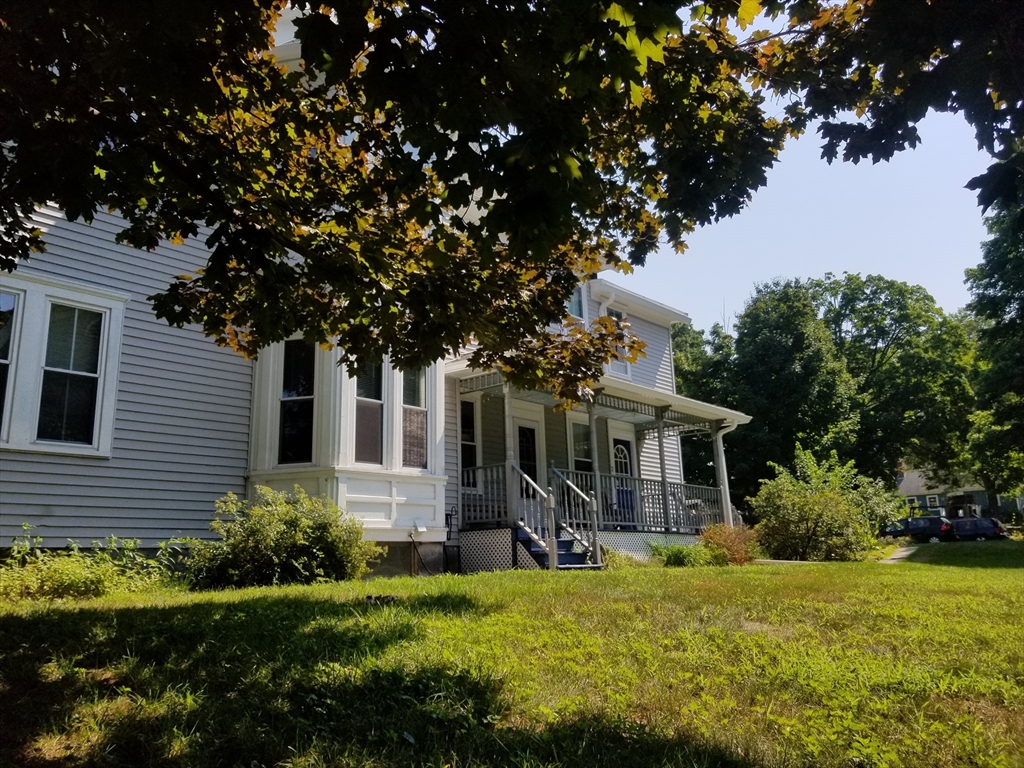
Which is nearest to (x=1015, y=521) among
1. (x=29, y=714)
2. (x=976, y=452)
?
(x=976, y=452)

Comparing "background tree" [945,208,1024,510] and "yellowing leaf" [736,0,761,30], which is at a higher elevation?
"background tree" [945,208,1024,510]

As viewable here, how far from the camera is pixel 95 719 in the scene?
11.3ft

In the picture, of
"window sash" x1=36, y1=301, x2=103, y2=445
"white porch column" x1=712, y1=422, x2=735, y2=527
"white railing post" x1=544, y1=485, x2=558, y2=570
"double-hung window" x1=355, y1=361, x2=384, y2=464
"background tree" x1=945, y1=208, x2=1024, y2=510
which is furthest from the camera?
"background tree" x1=945, y1=208, x2=1024, y2=510

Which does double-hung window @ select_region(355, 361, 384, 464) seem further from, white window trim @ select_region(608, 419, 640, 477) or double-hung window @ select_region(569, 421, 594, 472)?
white window trim @ select_region(608, 419, 640, 477)

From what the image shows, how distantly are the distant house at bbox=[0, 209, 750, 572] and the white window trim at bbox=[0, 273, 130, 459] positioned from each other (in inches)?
0.7

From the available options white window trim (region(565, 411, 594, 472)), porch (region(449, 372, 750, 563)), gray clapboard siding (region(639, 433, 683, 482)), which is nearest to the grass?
porch (region(449, 372, 750, 563))

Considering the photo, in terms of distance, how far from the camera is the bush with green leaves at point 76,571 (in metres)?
7.35

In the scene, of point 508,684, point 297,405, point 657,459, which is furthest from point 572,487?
point 508,684

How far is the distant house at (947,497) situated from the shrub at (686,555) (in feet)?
154

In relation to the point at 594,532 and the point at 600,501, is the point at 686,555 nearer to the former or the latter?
the point at 600,501

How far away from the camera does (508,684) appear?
150 inches

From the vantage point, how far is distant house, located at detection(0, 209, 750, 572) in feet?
29.9

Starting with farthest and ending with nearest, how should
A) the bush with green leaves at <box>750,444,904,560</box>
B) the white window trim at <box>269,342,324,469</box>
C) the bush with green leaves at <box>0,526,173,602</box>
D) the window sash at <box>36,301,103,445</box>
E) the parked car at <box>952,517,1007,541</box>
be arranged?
the parked car at <box>952,517,1007,541</box>
the bush with green leaves at <box>750,444,904,560</box>
the white window trim at <box>269,342,324,469</box>
the window sash at <box>36,301,103,445</box>
the bush with green leaves at <box>0,526,173,602</box>

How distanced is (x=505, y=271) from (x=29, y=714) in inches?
163
